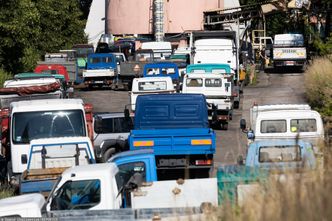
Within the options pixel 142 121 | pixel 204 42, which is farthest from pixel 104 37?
pixel 142 121

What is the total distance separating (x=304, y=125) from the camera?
21.6m

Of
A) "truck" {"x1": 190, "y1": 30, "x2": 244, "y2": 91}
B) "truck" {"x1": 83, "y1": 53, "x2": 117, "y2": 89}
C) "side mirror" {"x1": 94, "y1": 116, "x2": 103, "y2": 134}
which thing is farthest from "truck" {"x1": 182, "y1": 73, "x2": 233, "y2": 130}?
"truck" {"x1": 83, "y1": 53, "x2": 117, "y2": 89}

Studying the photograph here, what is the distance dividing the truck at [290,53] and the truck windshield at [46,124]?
38822 mm

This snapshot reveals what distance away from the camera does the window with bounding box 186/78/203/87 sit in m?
33.5

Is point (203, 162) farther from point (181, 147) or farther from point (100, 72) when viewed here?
point (100, 72)

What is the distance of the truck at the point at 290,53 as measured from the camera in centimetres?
5702

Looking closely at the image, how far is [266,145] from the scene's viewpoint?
16.3m

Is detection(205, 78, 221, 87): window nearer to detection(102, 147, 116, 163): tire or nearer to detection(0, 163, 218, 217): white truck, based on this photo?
detection(102, 147, 116, 163): tire

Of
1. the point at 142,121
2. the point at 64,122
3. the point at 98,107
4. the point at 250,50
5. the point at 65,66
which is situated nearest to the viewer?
the point at 64,122

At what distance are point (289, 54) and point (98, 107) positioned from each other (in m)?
20.0

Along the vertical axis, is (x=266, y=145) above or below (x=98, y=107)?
above

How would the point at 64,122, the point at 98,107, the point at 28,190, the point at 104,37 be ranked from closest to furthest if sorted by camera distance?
the point at 28,190
the point at 64,122
the point at 98,107
the point at 104,37

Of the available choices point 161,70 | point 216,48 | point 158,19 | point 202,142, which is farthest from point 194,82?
point 158,19

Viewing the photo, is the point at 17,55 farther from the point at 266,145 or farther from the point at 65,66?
the point at 266,145
